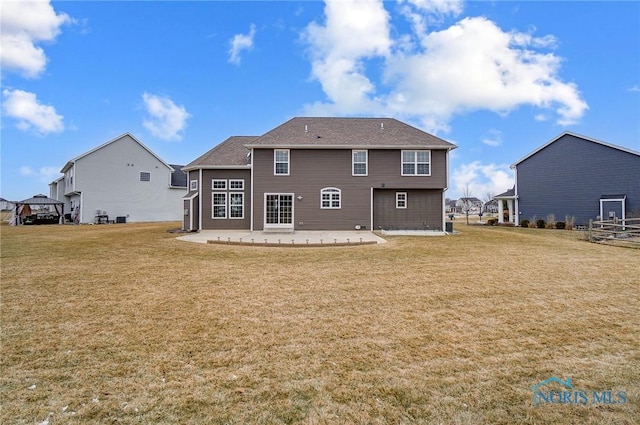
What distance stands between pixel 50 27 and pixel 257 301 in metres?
16.2

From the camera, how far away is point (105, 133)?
3130 cm

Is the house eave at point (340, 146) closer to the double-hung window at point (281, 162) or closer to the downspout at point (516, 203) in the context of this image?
the double-hung window at point (281, 162)

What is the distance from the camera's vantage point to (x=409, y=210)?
1981 centimetres

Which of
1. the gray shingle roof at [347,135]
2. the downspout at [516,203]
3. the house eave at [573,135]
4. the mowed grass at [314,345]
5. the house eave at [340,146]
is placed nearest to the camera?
the mowed grass at [314,345]

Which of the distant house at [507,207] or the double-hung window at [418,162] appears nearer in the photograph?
the double-hung window at [418,162]

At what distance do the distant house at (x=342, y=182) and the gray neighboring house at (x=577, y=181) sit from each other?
1305 cm

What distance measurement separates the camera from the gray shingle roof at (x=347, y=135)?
19.1m

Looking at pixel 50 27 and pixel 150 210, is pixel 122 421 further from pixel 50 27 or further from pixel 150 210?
pixel 150 210

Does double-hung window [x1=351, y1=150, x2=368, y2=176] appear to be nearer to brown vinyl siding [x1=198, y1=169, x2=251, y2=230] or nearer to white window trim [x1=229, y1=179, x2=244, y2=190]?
brown vinyl siding [x1=198, y1=169, x2=251, y2=230]

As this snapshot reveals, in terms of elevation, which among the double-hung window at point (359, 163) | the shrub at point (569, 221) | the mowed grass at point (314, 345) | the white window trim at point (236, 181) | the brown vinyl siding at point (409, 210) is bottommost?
the mowed grass at point (314, 345)

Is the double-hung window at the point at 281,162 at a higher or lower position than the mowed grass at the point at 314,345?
higher

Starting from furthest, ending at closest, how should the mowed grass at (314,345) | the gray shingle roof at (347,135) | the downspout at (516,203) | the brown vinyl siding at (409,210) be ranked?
the downspout at (516,203) → the brown vinyl siding at (409,210) → the gray shingle roof at (347,135) → the mowed grass at (314,345)

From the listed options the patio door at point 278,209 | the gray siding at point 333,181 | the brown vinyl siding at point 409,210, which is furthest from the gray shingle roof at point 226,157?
the brown vinyl siding at point 409,210

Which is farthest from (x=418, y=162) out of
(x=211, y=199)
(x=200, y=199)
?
(x=200, y=199)
